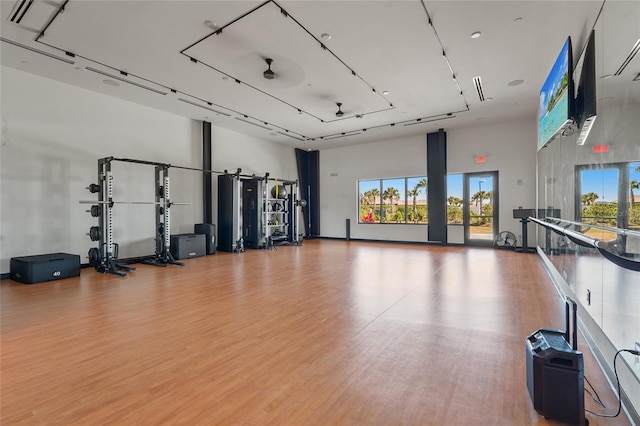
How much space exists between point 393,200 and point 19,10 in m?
9.79

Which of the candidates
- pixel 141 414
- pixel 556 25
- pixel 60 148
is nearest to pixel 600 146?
pixel 556 25

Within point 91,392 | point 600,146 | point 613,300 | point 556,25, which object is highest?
point 556,25

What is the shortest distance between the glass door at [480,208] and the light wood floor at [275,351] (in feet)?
14.7

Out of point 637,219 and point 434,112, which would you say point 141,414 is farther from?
point 434,112

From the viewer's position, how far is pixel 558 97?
3787 millimetres

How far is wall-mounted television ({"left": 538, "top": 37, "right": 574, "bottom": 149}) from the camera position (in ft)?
11.0

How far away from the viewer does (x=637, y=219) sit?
1890 millimetres

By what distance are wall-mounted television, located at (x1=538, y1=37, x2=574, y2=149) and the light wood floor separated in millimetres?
2193

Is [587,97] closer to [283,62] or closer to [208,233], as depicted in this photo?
[283,62]

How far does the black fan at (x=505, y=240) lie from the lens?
8.65m

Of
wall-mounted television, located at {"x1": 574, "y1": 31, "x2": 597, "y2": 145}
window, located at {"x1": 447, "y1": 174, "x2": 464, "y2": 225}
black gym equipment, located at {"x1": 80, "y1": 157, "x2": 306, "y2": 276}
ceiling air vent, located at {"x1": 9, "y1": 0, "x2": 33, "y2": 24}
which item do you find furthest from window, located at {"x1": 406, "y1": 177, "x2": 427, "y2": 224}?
ceiling air vent, located at {"x1": 9, "y1": 0, "x2": 33, "y2": 24}

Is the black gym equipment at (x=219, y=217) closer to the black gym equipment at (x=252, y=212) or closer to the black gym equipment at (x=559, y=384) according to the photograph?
the black gym equipment at (x=252, y=212)

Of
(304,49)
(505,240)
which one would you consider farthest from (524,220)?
(304,49)

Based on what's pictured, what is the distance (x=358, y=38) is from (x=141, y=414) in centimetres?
486
